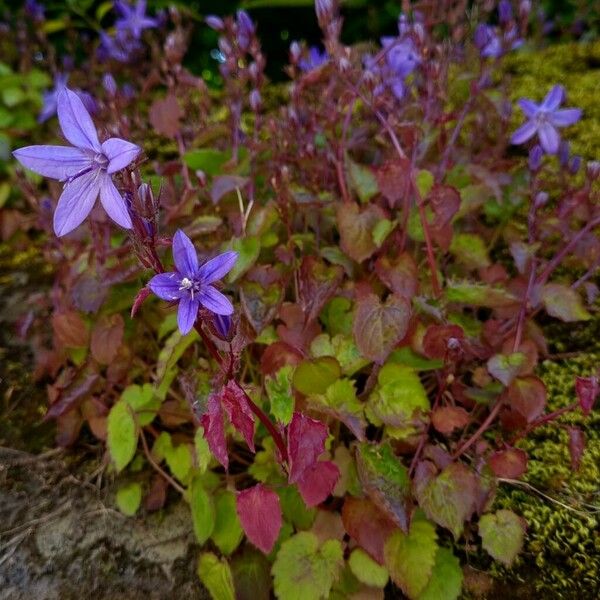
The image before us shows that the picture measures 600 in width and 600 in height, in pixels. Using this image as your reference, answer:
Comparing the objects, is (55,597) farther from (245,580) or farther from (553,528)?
(553,528)

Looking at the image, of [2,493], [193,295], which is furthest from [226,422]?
[2,493]

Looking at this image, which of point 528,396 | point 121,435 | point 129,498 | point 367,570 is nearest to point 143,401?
point 121,435

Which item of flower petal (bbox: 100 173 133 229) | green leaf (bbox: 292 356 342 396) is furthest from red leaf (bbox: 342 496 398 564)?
flower petal (bbox: 100 173 133 229)

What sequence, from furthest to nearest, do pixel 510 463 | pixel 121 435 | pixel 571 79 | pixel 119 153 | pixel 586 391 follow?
pixel 571 79
pixel 121 435
pixel 510 463
pixel 586 391
pixel 119 153

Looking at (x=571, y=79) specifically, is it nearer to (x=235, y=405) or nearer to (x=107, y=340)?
(x=107, y=340)

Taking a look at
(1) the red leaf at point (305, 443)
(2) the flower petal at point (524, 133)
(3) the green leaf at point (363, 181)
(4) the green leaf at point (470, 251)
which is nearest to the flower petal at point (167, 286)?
(1) the red leaf at point (305, 443)

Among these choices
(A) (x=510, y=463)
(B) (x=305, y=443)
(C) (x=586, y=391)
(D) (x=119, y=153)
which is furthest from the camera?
(A) (x=510, y=463)

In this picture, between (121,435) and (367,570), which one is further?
(121,435)
